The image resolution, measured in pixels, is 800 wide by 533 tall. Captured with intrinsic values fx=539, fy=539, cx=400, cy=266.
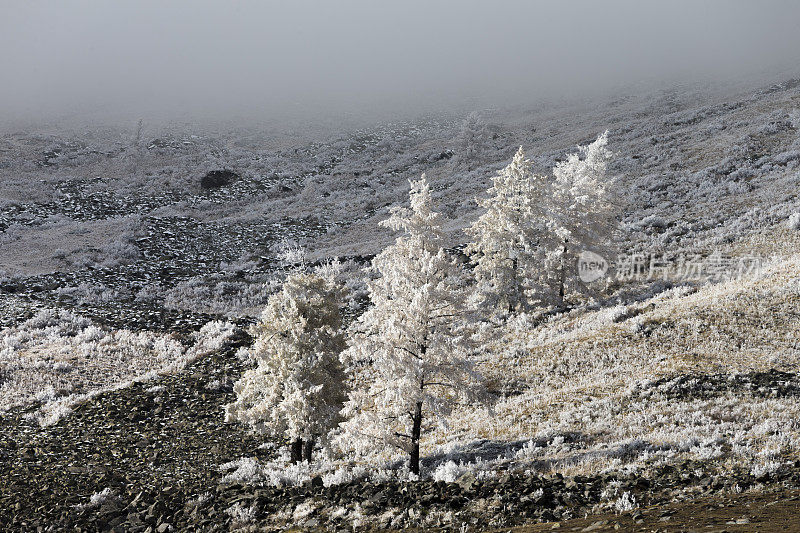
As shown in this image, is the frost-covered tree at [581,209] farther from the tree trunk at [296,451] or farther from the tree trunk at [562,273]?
the tree trunk at [296,451]

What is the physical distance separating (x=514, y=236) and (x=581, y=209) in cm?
429

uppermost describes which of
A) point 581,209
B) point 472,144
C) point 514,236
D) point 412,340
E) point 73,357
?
point 472,144

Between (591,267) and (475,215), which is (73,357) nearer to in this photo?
(591,267)

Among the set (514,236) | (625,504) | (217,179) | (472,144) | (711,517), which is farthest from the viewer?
(472,144)

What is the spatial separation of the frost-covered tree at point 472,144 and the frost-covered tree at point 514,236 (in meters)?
44.1

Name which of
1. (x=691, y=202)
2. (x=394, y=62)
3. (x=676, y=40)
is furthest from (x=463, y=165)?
(x=676, y=40)

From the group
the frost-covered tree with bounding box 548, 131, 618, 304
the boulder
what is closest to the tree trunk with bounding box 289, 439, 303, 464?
the frost-covered tree with bounding box 548, 131, 618, 304

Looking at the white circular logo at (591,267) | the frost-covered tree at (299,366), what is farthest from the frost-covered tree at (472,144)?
the frost-covered tree at (299,366)

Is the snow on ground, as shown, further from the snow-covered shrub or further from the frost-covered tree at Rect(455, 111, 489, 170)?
the snow-covered shrub

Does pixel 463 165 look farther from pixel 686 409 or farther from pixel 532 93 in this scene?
pixel 532 93

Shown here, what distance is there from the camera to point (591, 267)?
32.3 m

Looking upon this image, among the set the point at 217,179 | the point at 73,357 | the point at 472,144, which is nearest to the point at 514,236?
the point at 73,357

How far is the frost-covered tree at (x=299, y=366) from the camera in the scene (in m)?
17.2

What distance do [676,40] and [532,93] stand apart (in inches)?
3785
